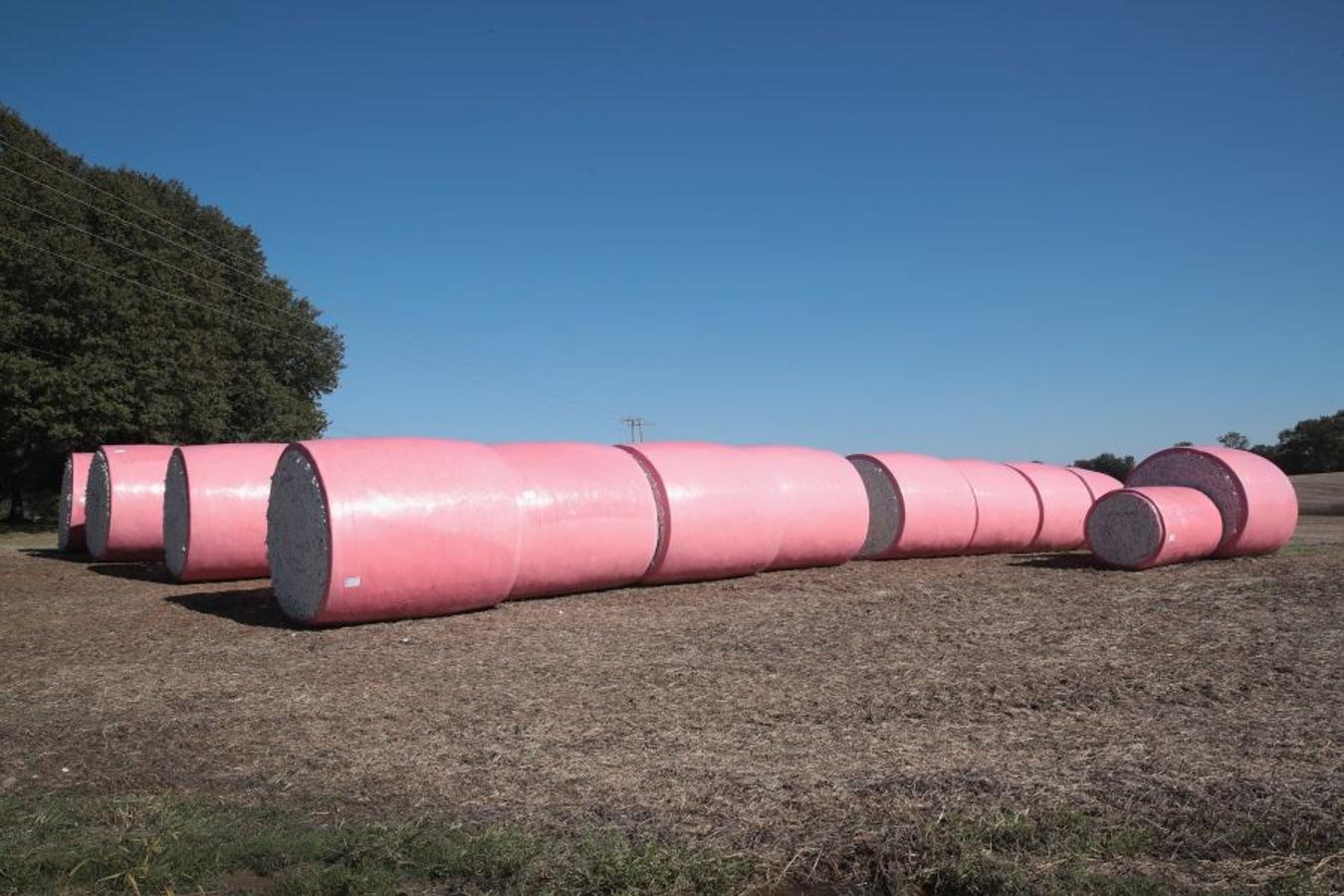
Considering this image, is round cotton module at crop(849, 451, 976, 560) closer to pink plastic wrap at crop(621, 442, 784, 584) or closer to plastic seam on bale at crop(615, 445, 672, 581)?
pink plastic wrap at crop(621, 442, 784, 584)

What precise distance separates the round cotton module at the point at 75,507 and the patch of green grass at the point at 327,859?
16.9m

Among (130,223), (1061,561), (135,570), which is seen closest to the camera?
(1061,561)

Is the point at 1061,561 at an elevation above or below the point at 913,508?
below

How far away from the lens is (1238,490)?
1492 cm

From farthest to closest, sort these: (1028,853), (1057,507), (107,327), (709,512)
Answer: (107,327) → (1057,507) → (709,512) → (1028,853)

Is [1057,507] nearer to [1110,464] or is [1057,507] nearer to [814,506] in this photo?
[814,506]

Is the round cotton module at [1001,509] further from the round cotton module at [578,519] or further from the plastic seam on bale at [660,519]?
the round cotton module at [578,519]

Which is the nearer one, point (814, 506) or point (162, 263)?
point (814, 506)

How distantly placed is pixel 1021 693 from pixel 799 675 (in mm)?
1583

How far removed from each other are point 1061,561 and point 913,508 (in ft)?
7.76

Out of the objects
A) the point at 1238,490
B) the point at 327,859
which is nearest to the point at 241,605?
the point at 327,859

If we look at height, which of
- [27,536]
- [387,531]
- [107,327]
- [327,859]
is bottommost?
[327,859]

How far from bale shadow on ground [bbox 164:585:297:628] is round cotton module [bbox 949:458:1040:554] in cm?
1102

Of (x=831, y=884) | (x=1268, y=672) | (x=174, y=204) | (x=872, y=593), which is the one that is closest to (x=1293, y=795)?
(x=831, y=884)
